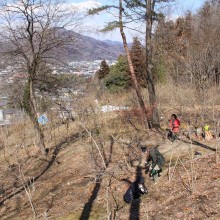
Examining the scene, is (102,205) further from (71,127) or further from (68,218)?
(71,127)

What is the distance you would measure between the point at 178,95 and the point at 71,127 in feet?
21.1

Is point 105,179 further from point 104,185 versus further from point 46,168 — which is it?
point 46,168

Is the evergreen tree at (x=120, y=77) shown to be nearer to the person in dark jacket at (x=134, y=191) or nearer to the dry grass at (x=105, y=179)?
the dry grass at (x=105, y=179)

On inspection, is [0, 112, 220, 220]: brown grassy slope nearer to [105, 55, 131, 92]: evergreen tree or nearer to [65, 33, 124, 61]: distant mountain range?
[65, 33, 124, 61]: distant mountain range

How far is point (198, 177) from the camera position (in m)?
8.16

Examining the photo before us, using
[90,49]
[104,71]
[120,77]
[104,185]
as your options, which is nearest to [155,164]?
[104,185]

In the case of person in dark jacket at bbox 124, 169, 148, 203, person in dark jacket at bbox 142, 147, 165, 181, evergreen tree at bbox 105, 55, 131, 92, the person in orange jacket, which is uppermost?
evergreen tree at bbox 105, 55, 131, 92

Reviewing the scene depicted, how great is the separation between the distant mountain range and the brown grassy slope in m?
3.59

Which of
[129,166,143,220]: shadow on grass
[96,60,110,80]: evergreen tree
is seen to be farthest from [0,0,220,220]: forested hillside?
[96,60,110,80]: evergreen tree

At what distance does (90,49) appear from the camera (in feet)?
45.5

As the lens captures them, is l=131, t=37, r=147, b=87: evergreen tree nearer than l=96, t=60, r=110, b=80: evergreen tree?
Yes

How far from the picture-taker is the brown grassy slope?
708 centimetres

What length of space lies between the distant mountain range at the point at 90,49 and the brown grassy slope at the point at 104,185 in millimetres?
3585

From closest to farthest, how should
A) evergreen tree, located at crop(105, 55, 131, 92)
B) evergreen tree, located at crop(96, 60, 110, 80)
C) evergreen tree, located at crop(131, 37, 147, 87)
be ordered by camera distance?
evergreen tree, located at crop(131, 37, 147, 87), evergreen tree, located at crop(105, 55, 131, 92), evergreen tree, located at crop(96, 60, 110, 80)
